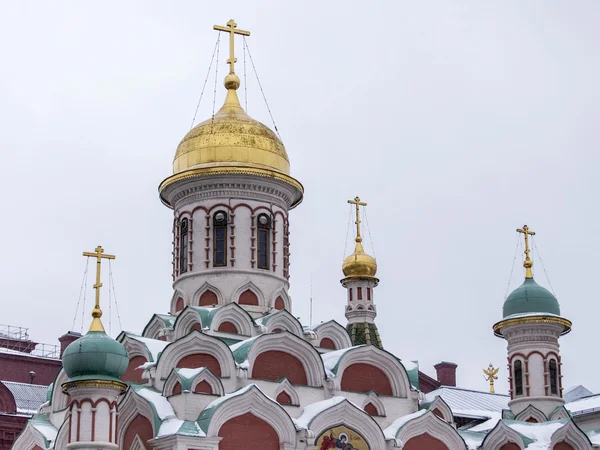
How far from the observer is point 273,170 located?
22953 millimetres

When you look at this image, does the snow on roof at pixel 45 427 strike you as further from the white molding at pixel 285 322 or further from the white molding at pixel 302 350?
the white molding at pixel 285 322

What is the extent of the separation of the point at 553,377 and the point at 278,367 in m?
6.06

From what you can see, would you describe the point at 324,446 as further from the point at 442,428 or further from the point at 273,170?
the point at 273,170

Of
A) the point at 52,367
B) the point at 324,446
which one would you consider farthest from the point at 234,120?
the point at 52,367

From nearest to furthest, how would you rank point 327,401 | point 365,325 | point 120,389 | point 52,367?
point 120,389 → point 327,401 → point 365,325 → point 52,367

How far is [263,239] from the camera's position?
2292cm

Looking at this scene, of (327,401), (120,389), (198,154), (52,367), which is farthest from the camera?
(52,367)

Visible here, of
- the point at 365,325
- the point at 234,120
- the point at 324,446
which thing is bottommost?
the point at 324,446

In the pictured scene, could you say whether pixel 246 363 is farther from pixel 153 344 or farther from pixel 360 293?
pixel 360 293

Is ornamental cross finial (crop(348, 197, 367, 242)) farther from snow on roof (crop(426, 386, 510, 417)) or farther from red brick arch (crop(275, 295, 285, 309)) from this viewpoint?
snow on roof (crop(426, 386, 510, 417))

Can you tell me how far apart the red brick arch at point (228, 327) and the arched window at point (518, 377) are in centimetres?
572

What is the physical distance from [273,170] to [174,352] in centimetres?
434

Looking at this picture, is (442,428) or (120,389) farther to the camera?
(442,428)

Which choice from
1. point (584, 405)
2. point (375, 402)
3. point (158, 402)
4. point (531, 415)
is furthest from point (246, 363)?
point (584, 405)
